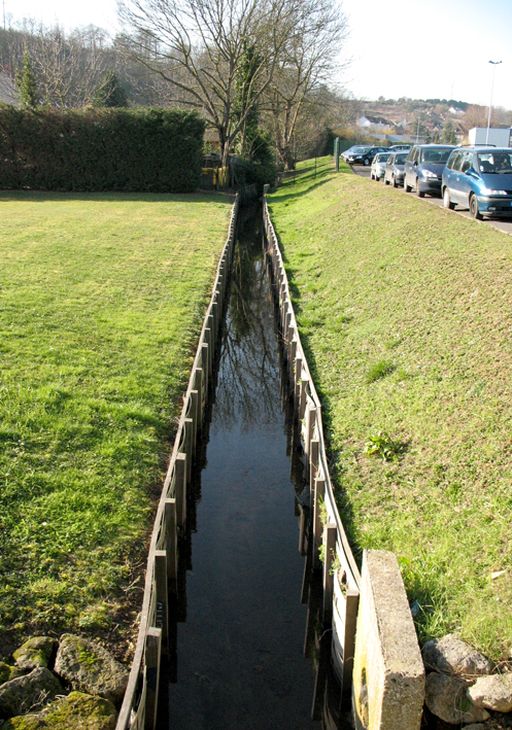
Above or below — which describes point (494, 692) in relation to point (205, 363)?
below

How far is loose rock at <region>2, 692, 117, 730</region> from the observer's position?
497 cm

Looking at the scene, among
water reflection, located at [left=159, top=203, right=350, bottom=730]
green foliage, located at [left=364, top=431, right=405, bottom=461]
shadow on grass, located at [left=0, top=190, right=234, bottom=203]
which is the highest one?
shadow on grass, located at [left=0, top=190, right=234, bottom=203]

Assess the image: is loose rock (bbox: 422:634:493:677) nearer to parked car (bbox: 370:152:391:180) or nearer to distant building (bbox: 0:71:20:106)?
parked car (bbox: 370:152:391:180)

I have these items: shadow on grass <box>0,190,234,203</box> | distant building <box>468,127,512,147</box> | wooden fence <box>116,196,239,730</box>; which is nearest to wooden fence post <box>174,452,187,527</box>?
wooden fence <box>116,196,239,730</box>

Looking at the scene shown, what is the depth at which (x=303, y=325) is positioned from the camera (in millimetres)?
15273

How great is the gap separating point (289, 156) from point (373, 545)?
57.1 meters

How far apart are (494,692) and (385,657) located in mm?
892

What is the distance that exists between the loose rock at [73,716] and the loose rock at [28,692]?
15 cm

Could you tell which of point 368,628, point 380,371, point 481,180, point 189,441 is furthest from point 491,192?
point 368,628

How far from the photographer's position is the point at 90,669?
221 inches

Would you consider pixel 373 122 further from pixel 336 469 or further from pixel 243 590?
pixel 243 590

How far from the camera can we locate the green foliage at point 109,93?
60.7 meters

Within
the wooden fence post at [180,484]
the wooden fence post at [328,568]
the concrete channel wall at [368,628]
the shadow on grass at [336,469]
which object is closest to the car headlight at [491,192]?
the shadow on grass at [336,469]

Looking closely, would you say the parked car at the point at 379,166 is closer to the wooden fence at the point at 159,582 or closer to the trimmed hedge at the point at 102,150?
the trimmed hedge at the point at 102,150
